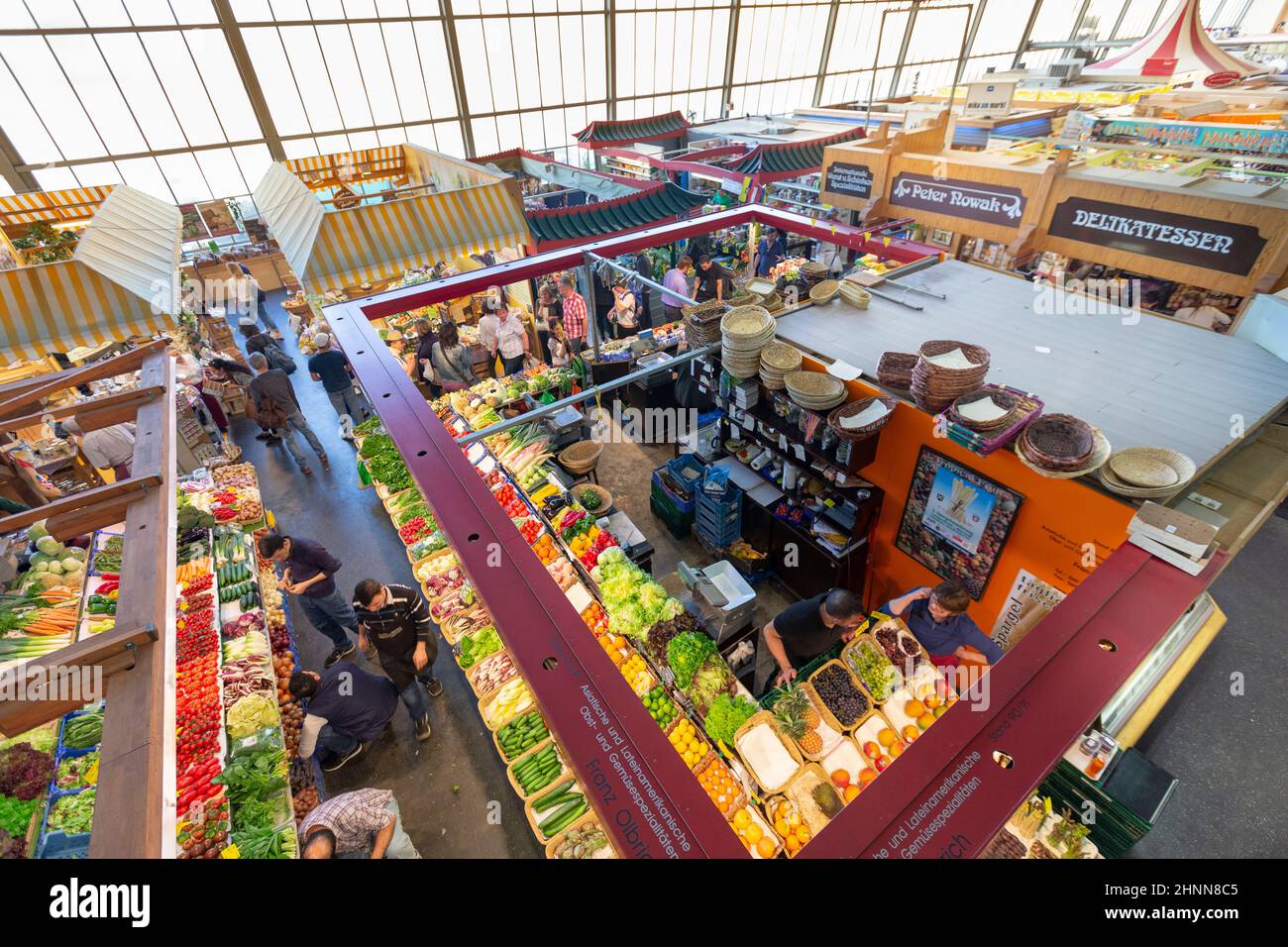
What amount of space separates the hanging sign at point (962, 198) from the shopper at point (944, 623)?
641 cm

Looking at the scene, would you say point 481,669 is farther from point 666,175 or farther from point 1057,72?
point 1057,72

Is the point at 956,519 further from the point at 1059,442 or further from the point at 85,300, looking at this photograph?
the point at 85,300

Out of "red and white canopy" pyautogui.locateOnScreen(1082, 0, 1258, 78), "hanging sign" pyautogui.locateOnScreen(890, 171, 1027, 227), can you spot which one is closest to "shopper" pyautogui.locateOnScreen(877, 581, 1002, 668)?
"hanging sign" pyautogui.locateOnScreen(890, 171, 1027, 227)

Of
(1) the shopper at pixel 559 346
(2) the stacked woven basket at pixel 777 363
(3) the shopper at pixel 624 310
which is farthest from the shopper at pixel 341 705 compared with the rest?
(3) the shopper at pixel 624 310

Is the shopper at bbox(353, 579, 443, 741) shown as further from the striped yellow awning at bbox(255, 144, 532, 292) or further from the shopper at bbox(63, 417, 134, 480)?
the striped yellow awning at bbox(255, 144, 532, 292)

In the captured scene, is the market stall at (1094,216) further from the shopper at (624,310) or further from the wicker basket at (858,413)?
the shopper at (624,310)

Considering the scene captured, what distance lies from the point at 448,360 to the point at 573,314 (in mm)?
2306

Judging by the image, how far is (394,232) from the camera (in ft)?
35.7

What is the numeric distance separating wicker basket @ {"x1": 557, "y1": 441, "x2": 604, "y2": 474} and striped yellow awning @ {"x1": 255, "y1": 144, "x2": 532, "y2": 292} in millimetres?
6611

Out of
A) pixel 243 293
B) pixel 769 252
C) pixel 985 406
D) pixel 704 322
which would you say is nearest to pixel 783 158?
pixel 769 252

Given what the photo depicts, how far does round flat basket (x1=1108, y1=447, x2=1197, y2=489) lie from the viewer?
3.47m

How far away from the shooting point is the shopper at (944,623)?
155 inches

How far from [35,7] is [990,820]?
78.1 ft

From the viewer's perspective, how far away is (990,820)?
1.84 metres
